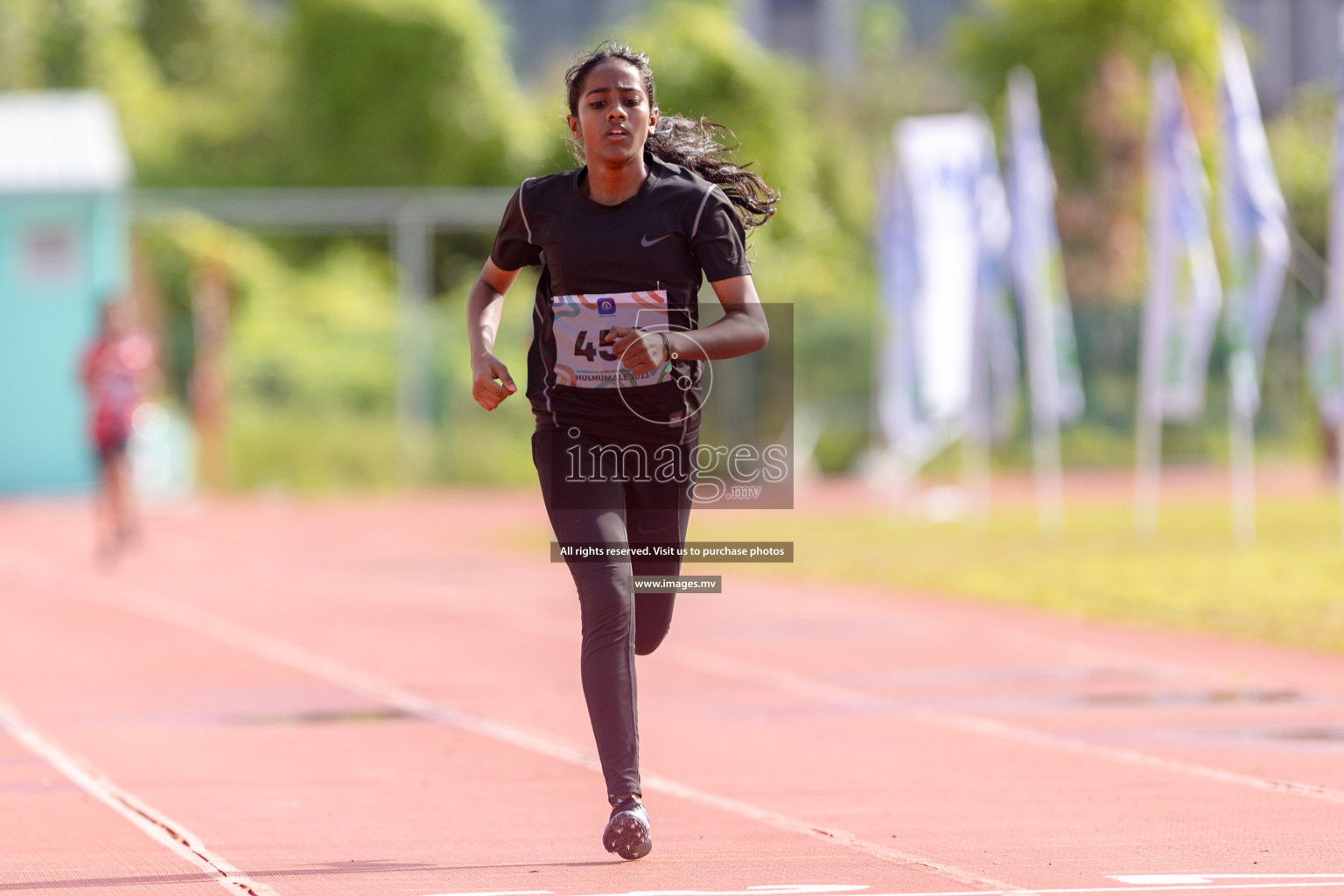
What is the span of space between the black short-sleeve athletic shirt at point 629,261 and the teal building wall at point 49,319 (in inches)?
924

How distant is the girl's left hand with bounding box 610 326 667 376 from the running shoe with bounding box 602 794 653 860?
3.66 feet

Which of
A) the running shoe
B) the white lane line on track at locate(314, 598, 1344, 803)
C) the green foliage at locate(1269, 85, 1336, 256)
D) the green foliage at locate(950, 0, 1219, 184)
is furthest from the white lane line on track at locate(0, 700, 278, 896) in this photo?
the green foliage at locate(950, 0, 1219, 184)

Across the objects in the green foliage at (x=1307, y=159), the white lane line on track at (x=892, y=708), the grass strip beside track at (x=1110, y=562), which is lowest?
the grass strip beside track at (x=1110, y=562)

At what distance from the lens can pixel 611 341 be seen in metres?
5.63

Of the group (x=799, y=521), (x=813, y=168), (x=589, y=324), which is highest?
(x=813, y=168)

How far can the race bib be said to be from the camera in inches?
227

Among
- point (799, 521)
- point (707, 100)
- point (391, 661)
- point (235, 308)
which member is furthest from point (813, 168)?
point (391, 661)

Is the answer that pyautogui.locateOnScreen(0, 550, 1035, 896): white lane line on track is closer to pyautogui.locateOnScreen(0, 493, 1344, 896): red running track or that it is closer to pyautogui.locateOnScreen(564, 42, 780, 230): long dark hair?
pyautogui.locateOnScreen(0, 493, 1344, 896): red running track

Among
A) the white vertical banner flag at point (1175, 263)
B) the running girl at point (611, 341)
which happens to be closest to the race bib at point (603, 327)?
the running girl at point (611, 341)

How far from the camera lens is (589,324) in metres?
5.77

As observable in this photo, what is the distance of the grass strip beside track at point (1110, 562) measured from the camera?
13547mm

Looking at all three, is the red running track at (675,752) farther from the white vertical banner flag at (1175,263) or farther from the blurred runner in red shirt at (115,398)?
the white vertical banner flag at (1175,263)

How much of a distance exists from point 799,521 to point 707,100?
58.7 ft

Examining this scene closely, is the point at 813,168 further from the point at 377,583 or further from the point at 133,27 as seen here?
the point at 377,583
